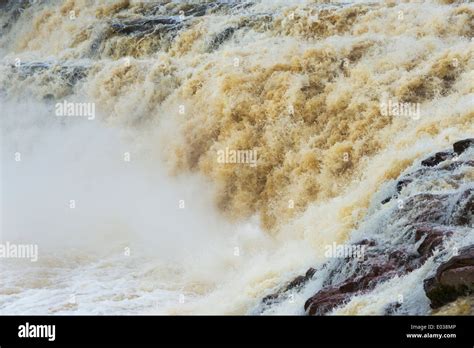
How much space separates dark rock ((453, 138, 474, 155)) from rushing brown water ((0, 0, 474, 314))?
609 millimetres

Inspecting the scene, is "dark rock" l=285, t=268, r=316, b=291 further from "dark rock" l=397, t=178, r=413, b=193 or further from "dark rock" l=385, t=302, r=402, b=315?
"dark rock" l=385, t=302, r=402, b=315

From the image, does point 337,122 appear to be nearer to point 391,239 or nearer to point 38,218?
point 391,239

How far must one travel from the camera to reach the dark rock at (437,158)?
841cm

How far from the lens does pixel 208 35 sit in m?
A: 15.6

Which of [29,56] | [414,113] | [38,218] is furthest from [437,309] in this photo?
[29,56]

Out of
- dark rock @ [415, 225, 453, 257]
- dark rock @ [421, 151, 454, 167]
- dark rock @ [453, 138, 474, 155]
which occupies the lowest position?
dark rock @ [415, 225, 453, 257]

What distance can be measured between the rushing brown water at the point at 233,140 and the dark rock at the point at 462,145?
0.61 m

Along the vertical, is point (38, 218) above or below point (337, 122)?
below

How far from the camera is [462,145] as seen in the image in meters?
8.41

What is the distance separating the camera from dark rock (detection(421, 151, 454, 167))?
841 cm

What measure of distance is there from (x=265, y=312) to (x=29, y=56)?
1421 cm

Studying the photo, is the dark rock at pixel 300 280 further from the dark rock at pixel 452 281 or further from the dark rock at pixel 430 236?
the dark rock at pixel 452 281

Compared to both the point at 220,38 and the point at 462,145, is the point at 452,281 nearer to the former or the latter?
the point at 462,145

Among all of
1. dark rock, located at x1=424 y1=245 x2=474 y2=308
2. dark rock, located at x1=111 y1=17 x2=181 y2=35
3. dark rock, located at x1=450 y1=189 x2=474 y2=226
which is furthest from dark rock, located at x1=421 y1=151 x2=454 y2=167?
dark rock, located at x1=111 y1=17 x2=181 y2=35
